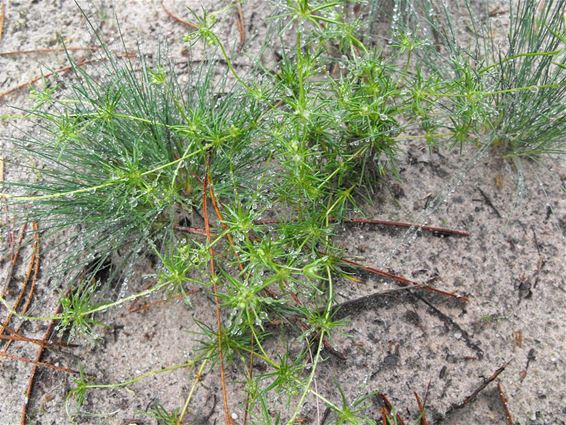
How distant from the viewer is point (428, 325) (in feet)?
6.34

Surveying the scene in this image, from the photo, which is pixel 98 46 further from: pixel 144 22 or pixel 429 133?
pixel 429 133

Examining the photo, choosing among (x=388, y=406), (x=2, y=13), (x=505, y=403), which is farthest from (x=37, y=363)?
(x=2, y=13)

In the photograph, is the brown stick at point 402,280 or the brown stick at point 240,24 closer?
the brown stick at point 402,280

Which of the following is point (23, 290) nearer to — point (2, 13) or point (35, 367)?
point (35, 367)

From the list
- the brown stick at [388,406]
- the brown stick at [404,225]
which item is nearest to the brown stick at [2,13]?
the brown stick at [404,225]

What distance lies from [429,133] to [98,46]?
137 centimetres

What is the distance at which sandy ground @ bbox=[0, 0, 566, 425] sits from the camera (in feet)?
6.10

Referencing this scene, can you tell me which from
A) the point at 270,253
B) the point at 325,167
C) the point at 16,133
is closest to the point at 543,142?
the point at 325,167

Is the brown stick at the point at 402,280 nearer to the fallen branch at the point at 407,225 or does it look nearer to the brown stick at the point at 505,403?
the fallen branch at the point at 407,225

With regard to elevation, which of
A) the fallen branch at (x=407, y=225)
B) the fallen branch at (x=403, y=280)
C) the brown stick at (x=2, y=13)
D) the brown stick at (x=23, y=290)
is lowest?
the brown stick at (x=23, y=290)

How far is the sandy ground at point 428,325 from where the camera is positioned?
1.86 metres

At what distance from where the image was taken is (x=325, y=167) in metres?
1.88

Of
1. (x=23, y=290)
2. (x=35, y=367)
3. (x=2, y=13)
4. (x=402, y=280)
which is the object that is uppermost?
(x=2, y=13)

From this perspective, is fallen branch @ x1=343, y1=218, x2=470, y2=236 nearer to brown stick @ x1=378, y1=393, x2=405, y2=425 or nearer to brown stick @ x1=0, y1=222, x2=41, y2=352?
brown stick @ x1=378, y1=393, x2=405, y2=425
